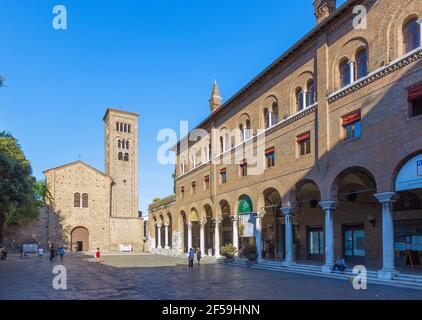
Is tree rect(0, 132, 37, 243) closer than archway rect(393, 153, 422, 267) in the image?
No

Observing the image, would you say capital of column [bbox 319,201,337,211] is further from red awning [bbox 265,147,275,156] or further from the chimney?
the chimney

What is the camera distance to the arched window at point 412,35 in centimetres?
1502

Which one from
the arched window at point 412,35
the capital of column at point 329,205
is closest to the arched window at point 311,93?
the capital of column at point 329,205

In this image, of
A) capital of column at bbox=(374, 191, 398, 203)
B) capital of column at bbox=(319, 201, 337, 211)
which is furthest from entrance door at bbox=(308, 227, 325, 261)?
capital of column at bbox=(374, 191, 398, 203)

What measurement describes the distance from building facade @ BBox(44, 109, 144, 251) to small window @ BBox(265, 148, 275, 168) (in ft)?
121

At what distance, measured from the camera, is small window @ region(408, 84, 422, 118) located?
1444cm

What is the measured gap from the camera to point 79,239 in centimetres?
5438

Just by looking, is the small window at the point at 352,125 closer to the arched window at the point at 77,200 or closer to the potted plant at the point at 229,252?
the potted plant at the point at 229,252

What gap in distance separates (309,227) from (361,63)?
11359 mm

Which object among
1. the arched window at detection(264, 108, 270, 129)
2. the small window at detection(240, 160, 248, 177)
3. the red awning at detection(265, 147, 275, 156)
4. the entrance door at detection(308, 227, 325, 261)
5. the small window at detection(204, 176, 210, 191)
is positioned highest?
the arched window at detection(264, 108, 270, 129)

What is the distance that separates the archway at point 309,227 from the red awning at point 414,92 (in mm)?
9962

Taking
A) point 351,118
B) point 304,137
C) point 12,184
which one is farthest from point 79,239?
point 351,118

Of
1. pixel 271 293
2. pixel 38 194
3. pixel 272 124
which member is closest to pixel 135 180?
pixel 38 194

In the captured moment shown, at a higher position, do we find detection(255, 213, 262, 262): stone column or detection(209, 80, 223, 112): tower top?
detection(209, 80, 223, 112): tower top
